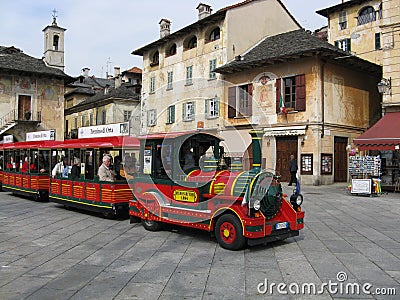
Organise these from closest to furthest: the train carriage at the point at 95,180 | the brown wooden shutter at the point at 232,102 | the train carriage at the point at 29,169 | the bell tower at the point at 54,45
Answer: the train carriage at the point at 95,180
the train carriage at the point at 29,169
the brown wooden shutter at the point at 232,102
the bell tower at the point at 54,45

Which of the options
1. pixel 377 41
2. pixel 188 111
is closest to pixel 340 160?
pixel 188 111

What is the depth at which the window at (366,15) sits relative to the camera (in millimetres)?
30484

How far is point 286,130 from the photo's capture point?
80.3ft

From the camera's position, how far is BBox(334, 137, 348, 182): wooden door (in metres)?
24.4

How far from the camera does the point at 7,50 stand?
36938 millimetres

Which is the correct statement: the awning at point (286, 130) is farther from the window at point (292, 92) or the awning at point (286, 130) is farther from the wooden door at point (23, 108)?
the wooden door at point (23, 108)

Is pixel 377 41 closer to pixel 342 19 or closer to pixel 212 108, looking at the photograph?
pixel 342 19

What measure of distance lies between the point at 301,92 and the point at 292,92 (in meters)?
0.71

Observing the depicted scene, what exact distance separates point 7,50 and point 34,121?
7144 millimetres

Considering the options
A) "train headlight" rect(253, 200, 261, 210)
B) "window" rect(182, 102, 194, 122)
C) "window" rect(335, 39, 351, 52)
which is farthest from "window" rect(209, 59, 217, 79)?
"train headlight" rect(253, 200, 261, 210)

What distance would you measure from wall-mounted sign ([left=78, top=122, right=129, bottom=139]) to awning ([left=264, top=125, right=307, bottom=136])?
13412 mm

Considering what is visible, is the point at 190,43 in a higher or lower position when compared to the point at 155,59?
higher

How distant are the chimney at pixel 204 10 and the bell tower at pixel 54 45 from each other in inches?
575

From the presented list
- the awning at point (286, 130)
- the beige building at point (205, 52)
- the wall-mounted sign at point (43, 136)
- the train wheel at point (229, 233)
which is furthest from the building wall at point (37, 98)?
the train wheel at point (229, 233)
